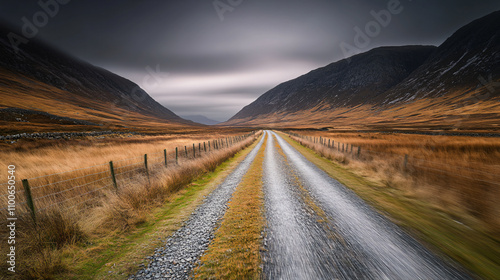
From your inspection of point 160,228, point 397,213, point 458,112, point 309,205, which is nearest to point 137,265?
point 160,228

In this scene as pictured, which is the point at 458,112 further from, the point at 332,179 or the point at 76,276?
the point at 76,276

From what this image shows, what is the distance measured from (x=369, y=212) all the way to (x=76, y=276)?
305 inches

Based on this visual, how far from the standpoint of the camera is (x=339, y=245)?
172 inches

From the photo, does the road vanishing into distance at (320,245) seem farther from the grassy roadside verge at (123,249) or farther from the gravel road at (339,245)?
the grassy roadside verge at (123,249)

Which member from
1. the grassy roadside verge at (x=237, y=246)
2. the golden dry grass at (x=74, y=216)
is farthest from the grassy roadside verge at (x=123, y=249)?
the grassy roadside verge at (x=237, y=246)

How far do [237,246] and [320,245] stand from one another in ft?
6.37

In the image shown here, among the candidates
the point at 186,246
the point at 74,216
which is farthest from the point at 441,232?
the point at 74,216

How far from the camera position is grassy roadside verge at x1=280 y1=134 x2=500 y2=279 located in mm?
3873

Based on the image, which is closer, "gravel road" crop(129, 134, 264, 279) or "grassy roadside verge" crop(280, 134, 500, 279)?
"gravel road" crop(129, 134, 264, 279)

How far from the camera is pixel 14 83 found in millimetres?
104562

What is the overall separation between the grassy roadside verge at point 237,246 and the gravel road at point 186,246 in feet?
0.75

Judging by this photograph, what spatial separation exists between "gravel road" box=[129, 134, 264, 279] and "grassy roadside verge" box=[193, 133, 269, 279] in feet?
0.75

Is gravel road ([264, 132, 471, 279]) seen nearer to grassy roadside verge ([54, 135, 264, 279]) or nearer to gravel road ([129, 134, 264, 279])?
gravel road ([129, 134, 264, 279])

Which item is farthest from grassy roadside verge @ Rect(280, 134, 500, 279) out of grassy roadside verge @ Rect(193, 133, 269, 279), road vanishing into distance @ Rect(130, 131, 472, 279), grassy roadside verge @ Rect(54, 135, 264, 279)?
grassy roadside verge @ Rect(54, 135, 264, 279)
